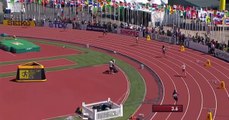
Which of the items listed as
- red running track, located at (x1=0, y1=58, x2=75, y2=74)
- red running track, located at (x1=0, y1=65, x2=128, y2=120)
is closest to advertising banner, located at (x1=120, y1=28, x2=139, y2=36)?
red running track, located at (x1=0, y1=58, x2=75, y2=74)

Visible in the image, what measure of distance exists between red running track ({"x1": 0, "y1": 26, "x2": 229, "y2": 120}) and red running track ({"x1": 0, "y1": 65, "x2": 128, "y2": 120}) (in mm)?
3886

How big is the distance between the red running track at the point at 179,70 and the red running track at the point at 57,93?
389 cm

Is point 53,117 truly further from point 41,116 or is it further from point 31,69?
point 31,69

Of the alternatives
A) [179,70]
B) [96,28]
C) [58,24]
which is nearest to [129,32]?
[96,28]

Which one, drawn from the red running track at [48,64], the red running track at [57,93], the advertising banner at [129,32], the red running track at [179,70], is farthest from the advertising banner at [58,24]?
the red running track at [57,93]

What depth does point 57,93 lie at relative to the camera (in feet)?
100

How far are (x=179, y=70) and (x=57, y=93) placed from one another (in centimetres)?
1156

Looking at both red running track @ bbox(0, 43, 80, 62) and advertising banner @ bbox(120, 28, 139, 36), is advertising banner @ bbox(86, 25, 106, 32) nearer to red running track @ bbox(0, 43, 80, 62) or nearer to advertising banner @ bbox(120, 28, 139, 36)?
advertising banner @ bbox(120, 28, 139, 36)

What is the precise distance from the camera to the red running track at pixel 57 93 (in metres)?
26.8

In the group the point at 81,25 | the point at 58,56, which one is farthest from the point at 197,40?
the point at 81,25

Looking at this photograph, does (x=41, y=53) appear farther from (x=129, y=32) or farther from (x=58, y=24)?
(x=58, y=24)

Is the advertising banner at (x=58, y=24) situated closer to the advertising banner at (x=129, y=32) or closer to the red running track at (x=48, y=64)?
the advertising banner at (x=129, y=32)

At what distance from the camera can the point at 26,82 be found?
33.2 meters

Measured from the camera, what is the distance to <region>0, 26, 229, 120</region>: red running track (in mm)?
27333
